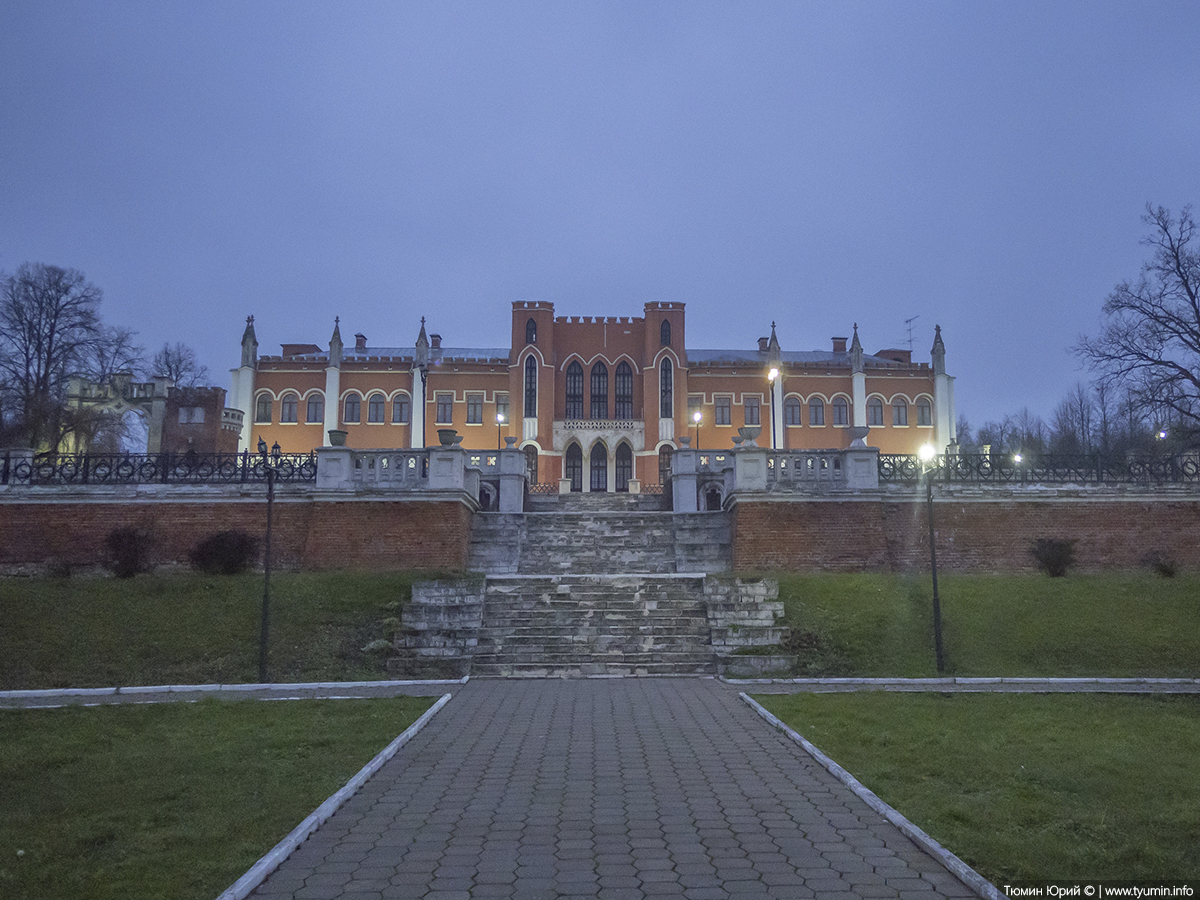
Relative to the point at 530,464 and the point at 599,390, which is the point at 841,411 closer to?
the point at 599,390

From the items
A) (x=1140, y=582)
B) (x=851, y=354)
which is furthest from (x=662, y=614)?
(x=851, y=354)

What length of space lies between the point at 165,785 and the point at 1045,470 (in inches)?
688

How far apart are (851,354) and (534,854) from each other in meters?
49.9

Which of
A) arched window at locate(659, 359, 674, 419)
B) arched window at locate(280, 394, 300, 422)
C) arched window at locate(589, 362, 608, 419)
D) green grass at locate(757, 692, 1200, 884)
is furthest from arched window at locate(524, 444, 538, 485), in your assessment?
arched window at locate(280, 394, 300, 422)

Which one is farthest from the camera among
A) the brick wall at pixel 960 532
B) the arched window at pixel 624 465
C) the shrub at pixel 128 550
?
the arched window at pixel 624 465

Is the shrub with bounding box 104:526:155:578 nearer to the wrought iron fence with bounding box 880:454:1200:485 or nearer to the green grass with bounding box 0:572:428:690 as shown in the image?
the green grass with bounding box 0:572:428:690

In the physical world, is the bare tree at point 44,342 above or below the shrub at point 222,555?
above

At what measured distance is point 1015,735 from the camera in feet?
28.9

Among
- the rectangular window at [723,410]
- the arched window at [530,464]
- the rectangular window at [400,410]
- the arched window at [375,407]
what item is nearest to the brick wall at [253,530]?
the arched window at [530,464]

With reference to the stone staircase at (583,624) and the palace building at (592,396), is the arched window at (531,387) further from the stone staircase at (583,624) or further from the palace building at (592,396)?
the stone staircase at (583,624)

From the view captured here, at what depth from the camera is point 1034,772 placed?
7270mm

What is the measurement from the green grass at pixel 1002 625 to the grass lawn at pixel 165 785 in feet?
23.4

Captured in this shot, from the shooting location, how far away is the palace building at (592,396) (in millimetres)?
48719

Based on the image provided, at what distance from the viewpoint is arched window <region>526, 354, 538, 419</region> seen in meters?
48.9
